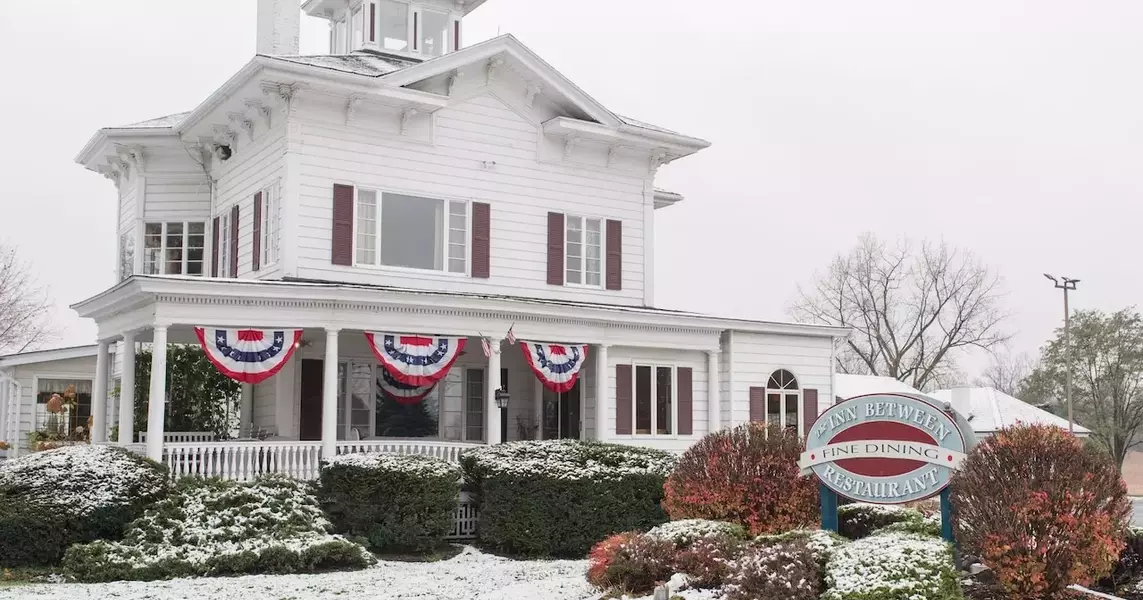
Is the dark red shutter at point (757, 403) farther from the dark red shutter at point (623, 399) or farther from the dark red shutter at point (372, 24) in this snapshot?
the dark red shutter at point (372, 24)

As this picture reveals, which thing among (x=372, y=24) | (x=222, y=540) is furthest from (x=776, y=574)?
(x=372, y=24)

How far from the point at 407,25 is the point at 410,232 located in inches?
254

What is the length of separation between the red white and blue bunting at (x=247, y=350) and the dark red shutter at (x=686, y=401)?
822 centimetres

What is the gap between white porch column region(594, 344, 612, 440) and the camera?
883 inches

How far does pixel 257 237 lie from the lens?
75.1 feet

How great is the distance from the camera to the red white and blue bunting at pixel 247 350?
1902 centimetres

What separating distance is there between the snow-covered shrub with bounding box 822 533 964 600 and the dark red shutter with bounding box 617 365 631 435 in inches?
484

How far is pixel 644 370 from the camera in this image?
77.6 ft

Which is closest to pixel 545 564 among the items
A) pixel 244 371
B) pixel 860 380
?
pixel 244 371

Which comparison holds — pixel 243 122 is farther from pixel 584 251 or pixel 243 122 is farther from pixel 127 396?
pixel 584 251

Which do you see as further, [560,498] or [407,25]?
[407,25]

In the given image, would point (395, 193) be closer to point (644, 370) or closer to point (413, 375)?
point (413, 375)

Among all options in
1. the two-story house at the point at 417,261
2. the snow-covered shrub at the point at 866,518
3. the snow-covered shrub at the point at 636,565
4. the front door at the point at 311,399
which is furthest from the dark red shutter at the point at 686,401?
the snow-covered shrub at the point at 636,565

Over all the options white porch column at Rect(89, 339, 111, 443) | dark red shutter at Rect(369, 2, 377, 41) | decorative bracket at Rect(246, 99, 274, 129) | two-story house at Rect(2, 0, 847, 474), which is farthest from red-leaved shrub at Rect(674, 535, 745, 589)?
dark red shutter at Rect(369, 2, 377, 41)
